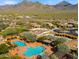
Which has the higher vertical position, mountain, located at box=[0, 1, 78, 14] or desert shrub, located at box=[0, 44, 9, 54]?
mountain, located at box=[0, 1, 78, 14]

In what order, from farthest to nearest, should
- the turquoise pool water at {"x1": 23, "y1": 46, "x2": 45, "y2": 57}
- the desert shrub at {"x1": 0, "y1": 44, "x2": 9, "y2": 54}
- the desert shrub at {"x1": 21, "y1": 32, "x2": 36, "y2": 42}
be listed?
the desert shrub at {"x1": 21, "y1": 32, "x2": 36, "y2": 42}, the turquoise pool water at {"x1": 23, "y1": 46, "x2": 45, "y2": 57}, the desert shrub at {"x1": 0, "y1": 44, "x2": 9, "y2": 54}

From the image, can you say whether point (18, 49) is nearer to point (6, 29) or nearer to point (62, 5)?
point (6, 29)

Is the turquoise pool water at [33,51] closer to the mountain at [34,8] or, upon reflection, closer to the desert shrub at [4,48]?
the desert shrub at [4,48]

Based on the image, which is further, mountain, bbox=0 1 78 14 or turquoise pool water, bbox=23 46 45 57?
mountain, bbox=0 1 78 14

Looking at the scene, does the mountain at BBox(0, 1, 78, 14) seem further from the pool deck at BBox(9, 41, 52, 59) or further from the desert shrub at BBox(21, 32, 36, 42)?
the pool deck at BBox(9, 41, 52, 59)

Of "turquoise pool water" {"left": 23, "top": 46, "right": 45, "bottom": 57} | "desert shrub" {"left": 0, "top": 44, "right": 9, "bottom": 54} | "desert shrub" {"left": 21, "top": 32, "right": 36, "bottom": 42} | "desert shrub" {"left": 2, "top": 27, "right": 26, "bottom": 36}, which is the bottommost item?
"turquoise pool water" {"left": 23, "top": 46, "right": 45, "bottom": 57}

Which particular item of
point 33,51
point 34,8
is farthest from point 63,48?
point 34,8

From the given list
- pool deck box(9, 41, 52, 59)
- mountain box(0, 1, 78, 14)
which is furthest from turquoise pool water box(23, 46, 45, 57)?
mountain box(0, 1, 78, 14)

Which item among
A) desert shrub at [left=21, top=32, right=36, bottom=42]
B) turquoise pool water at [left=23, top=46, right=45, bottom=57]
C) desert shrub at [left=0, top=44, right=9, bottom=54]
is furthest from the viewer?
desert shrub at [left=21, top=32, right=36, bottom=42]

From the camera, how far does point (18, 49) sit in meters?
5.30

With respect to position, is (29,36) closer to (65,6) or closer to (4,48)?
(4,48)

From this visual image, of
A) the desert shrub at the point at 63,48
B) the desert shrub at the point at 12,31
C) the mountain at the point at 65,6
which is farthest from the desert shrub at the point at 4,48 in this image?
the mountain at the point at 65,6

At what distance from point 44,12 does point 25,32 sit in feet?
2.33

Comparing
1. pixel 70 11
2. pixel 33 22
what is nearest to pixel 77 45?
pixel 70 11
